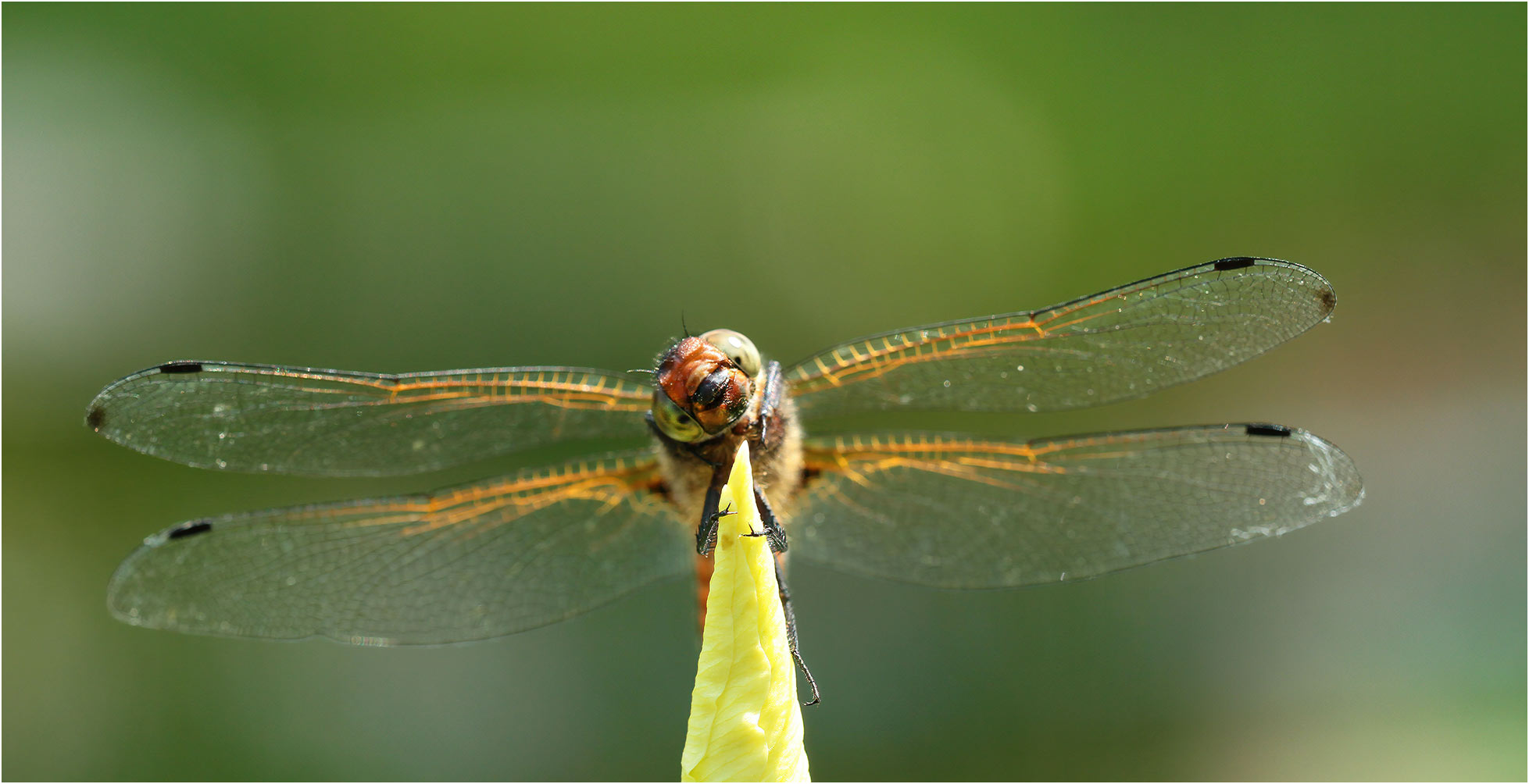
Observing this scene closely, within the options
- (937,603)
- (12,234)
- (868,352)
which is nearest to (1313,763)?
(937,603)

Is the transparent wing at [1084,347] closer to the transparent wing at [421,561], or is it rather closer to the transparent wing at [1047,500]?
the transparent wing at [1047,500]

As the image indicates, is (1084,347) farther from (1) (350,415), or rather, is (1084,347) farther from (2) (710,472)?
(1) (350,415)

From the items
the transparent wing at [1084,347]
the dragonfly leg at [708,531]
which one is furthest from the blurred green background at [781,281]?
the dragonfly leg at [708,531]

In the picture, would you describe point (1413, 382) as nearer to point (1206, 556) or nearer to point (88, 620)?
point (1206, 556)

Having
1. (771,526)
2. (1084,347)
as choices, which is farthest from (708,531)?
(1084,347)

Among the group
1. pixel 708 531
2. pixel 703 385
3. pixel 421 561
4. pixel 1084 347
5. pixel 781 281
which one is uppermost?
pixel 781 281

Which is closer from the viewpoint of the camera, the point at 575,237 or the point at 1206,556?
the point at 1206,556

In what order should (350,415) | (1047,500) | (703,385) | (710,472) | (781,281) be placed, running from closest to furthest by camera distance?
(703,385), (710,472), (350,415), (1047,500), (781,281)
